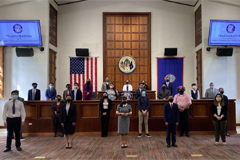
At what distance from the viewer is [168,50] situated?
13.0 m

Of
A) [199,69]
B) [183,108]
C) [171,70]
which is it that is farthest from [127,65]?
[183,108]

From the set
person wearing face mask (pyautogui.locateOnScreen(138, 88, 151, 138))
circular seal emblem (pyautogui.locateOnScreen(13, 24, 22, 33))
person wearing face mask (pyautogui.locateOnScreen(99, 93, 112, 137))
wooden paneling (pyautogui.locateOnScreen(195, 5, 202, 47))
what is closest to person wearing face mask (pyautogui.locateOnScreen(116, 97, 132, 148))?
person wearing face mask (pyautogui.locateOnScreen(138, 88, 151, 138))

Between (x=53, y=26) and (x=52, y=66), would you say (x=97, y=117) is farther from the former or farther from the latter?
(x=53, y=26)

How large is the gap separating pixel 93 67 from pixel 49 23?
312cm

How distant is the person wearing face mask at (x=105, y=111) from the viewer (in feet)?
27.1

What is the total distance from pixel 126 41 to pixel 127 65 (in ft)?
4.23

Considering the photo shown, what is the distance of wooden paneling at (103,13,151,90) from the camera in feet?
44.0

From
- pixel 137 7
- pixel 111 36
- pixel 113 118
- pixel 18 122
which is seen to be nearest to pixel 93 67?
pixel 111 36

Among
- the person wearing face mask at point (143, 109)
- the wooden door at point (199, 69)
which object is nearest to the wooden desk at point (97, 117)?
the person wearing face mask at point (143, 109)

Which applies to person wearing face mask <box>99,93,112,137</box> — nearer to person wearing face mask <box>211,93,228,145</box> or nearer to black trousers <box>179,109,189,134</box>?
black trousers <box>179,109,189,134</box>

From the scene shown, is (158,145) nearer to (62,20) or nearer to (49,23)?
(49,23)

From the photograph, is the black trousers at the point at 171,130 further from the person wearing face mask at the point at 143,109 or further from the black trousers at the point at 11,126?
the black trousers at the point at 11,126

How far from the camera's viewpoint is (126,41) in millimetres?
13492

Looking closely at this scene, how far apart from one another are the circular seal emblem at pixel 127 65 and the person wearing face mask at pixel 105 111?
5.27 meters
